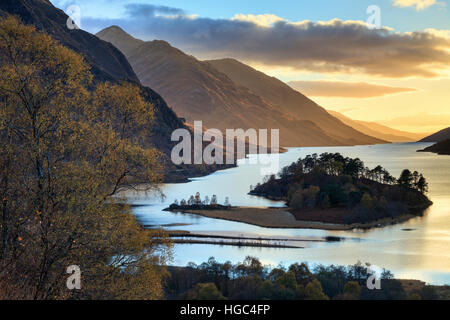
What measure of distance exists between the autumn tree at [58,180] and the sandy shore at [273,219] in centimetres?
7122

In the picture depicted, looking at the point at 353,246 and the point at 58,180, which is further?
the point at 353,246

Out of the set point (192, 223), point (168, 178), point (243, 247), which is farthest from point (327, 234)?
point (168, 178)

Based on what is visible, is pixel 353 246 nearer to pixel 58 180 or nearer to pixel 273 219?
pixel 273 219

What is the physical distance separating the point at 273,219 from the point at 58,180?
79.5m

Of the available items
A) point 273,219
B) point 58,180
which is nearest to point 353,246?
point 273,219

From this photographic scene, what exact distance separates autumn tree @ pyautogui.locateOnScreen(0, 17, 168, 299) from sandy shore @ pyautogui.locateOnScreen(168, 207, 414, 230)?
234ft

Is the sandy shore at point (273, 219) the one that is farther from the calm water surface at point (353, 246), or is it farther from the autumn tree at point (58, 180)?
the autumn tree at point (58, 180)

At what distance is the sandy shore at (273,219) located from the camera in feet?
281

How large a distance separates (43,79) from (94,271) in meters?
6.87

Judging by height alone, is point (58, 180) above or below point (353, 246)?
above

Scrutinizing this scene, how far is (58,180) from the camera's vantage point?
1398 cm

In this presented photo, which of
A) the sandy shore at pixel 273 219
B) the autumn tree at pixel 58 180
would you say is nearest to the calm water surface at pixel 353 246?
the sandy shore at pixel 273 219
